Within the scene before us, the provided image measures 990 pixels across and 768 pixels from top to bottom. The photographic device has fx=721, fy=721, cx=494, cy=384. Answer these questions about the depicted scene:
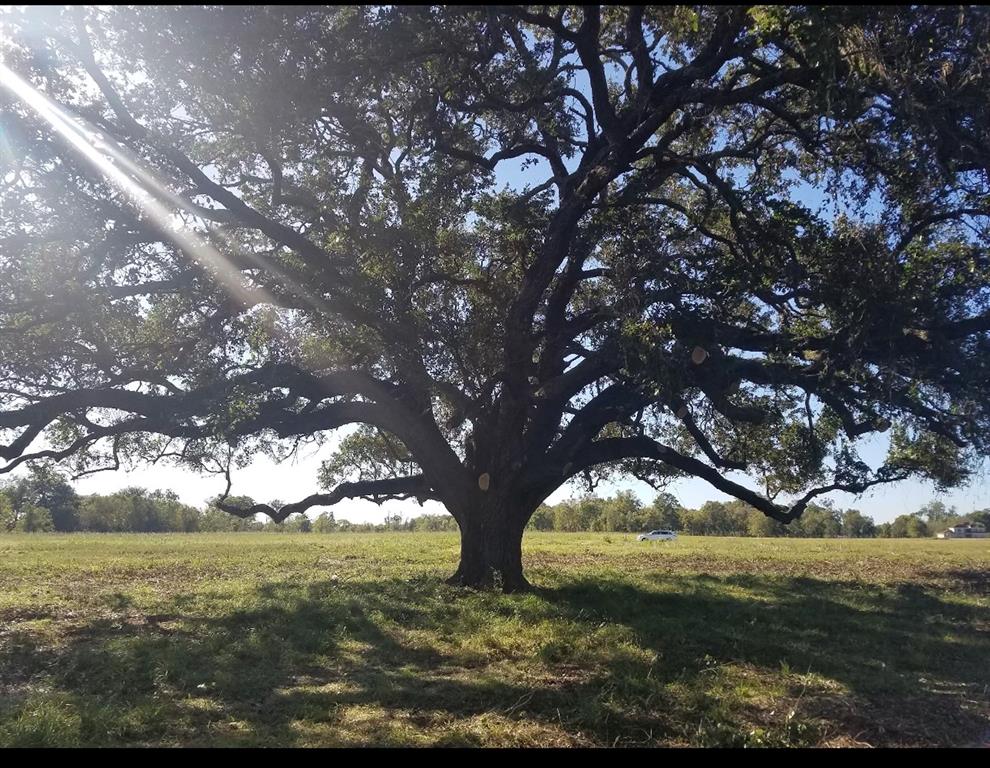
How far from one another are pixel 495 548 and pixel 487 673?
6548 mm

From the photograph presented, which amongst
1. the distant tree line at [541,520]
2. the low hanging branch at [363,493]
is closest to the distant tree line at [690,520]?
the distant tree line at [541,520]

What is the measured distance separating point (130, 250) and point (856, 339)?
11974mm

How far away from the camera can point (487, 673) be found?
26.2 ft

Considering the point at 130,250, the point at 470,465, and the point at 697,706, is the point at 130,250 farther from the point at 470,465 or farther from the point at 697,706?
the point at 697,706

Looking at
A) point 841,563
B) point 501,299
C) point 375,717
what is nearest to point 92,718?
point 375,717

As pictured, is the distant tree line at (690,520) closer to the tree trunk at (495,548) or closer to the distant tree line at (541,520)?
the distant tree line at (541,520)

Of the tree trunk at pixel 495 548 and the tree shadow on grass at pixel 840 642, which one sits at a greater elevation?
the tree trunk at pixel 495 548

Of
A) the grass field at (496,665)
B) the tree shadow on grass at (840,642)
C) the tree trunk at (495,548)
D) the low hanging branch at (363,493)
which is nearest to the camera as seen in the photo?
the grass field at (496,665)

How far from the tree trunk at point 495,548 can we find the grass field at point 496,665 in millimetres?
833

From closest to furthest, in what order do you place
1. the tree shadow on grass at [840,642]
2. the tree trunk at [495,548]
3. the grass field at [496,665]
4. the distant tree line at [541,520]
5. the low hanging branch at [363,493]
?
1. the grass field at [496,665]
2. the tree shadow on grass at [840,642]
3. the tree trunk at [495,548]
4. the low hanging branch at [363,493]
5. the distant tree line at [541,520]

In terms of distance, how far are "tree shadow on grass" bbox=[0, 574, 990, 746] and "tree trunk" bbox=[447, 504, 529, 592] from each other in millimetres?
1191

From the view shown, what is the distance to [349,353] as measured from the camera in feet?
47.2

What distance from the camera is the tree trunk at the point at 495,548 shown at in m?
14.3
